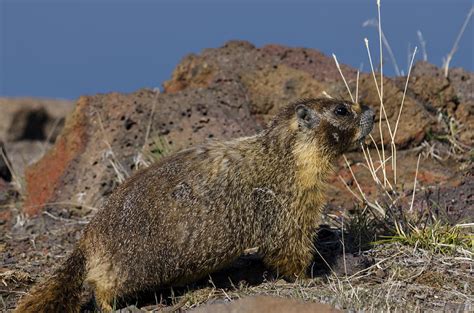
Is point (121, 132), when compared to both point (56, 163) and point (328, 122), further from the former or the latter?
point (328, 122)

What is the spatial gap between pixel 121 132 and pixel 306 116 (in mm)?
3772

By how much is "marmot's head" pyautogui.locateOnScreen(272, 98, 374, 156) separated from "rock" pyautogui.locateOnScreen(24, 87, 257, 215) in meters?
2.89

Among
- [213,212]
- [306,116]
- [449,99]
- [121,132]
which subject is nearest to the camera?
[213,212]

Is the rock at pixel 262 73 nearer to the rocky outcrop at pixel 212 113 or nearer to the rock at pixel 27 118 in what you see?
the rocky outcrop at pixel 212 113

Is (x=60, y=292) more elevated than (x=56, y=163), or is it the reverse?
(x=56, y=163)

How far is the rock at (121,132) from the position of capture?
10.5 metres

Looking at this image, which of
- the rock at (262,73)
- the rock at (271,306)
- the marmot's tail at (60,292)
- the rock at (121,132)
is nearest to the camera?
the rock at (271,306)

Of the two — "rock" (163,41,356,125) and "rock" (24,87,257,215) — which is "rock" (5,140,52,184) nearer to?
"rock" (24,87,257,215)

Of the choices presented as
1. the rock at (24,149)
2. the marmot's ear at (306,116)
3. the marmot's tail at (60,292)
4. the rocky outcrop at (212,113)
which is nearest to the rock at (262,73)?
the rocky outcrop at (212,113)

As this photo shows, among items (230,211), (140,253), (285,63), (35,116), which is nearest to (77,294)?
(140,253)

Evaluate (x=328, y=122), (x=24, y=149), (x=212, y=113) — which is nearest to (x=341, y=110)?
(x=328, y=122)

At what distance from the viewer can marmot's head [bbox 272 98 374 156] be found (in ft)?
24.7

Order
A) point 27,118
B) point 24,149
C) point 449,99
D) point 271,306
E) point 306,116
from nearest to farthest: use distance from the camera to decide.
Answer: point 271,306 → point 306,116 → point 449,99 → point 24,149 → point 27,118

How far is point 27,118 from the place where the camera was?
63.2 ft
